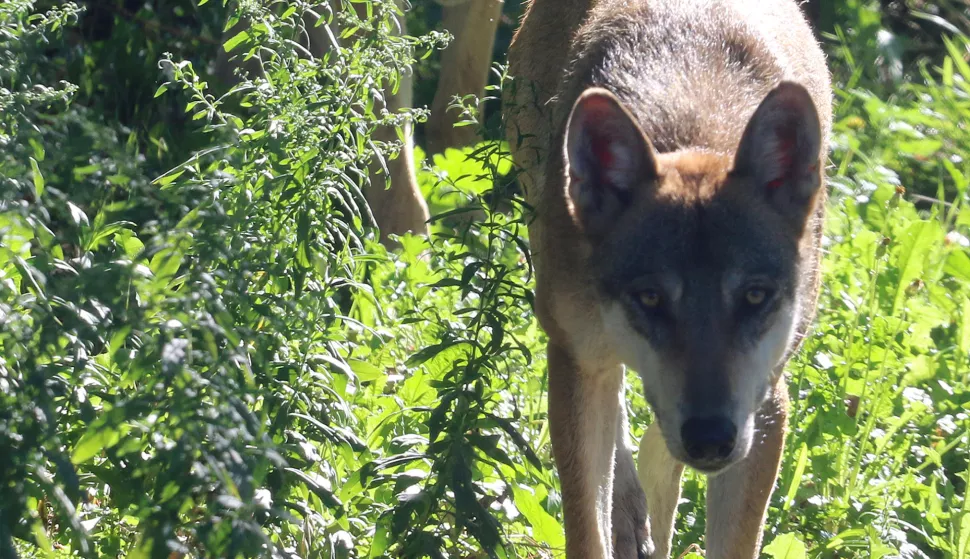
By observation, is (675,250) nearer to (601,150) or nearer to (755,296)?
Result: (755,296)

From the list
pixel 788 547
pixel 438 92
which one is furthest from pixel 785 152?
pixel 438 92

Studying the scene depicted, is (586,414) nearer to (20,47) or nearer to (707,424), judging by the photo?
(707,424)

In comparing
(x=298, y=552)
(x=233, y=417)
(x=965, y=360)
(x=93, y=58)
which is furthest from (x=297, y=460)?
(x=93, y=58)

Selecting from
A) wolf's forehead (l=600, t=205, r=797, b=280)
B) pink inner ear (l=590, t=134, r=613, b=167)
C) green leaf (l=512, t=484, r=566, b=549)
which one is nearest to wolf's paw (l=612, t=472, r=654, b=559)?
green leaf (l=512, t=484, r=566, b=549)

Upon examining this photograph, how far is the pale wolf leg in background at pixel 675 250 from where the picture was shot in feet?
11.6

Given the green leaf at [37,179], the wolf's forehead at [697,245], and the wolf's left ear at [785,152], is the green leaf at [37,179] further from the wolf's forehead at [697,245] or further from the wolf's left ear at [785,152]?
the wolf's left ear at [785,152]

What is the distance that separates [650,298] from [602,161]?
1.68 ft

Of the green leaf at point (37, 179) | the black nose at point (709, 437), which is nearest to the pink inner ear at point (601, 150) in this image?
the black nose at point (709, 437)

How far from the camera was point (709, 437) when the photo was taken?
3.31 meters

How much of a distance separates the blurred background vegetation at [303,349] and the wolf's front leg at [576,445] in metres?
0.17

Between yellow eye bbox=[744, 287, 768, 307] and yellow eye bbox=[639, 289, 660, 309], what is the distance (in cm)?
27

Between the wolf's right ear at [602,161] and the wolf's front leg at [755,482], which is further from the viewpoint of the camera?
the wolf's front leg at [755,482]

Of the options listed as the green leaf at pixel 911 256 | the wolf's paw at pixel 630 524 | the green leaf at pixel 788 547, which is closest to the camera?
the green leaf at pixel 788 547

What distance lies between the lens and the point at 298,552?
3.58 metres
